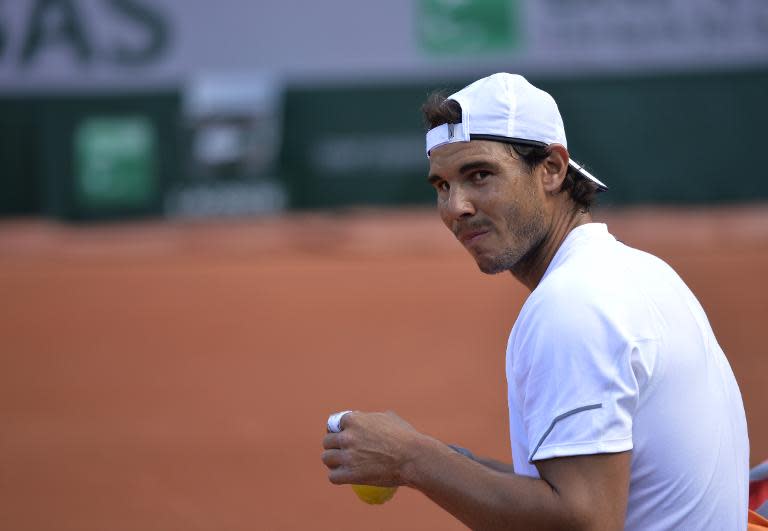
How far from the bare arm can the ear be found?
588 millimetres

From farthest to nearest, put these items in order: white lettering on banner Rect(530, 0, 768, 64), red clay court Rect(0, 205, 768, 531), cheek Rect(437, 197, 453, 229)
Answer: white lettering on banner Rect(530, 0, 768, 64) → red clay court Rect(0, 205, 768, 531) → cheek Rect(437, 197, 453, 229)

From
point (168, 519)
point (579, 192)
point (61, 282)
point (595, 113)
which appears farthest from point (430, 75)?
point (579, 192)

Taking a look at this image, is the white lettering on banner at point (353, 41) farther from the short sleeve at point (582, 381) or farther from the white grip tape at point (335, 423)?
the short sleeve at point (582, 381)

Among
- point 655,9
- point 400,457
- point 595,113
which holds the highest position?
point 655,9

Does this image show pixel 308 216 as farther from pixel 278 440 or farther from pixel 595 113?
pixel 278 440

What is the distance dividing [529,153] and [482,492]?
71cm

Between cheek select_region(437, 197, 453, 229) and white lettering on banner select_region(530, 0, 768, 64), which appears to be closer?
cheek select_region(437, 197, 453, 229)

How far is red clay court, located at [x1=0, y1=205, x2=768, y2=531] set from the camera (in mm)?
5012

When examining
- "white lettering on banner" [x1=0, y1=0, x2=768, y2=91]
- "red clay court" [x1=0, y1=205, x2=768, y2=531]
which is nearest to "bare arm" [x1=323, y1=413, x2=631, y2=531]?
"red clay court" [x1=0, y1=205, x2=768, y2=531]

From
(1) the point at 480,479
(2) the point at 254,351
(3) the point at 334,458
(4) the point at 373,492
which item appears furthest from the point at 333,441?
(2) the point at 254,351

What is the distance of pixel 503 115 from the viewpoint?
2.11 metres

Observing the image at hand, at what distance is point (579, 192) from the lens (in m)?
2.24

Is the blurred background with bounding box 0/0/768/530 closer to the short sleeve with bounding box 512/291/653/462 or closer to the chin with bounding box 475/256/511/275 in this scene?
the chin with bounding box 475/256/511/275

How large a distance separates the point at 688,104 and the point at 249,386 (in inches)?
280
